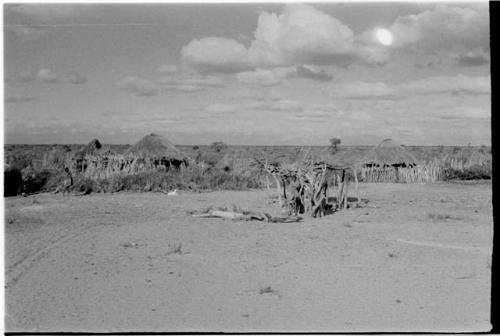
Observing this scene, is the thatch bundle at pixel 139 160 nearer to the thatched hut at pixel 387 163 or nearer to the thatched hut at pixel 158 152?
the thatched hut at pixel 158 152

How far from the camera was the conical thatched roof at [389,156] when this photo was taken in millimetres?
25078

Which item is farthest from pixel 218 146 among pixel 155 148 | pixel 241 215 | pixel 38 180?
pixel 241 215

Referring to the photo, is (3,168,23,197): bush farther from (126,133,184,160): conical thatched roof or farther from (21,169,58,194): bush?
(126,133,184,160): conical thatched roof

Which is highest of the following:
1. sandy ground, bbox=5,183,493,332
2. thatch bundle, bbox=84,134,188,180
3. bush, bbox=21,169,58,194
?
thatch bundle, bbox=84,134,188,180

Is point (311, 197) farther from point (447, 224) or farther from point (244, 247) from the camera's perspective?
point (244, 247)

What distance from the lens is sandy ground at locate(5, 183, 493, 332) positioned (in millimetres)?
6348

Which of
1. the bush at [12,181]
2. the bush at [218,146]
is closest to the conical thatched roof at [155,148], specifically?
the bush at [12,181]

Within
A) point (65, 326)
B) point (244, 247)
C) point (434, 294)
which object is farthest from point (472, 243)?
point (65, 326)

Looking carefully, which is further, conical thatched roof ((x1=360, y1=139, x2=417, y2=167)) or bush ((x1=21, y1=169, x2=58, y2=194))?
conical thatched roof ((x1=360, y1=139, x2=417, y2=167))

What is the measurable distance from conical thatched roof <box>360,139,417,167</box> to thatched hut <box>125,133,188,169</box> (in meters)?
8.46

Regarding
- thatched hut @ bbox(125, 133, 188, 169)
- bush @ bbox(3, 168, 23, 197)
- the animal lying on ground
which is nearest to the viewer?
the animal lying on ground

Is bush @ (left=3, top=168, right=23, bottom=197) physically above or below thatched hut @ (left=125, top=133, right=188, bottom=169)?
below

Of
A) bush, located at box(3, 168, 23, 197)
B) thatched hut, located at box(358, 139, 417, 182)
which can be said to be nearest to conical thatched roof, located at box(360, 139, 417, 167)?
thatched hut, located at box(358, 139, 417, 182)

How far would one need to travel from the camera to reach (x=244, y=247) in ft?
31.4
